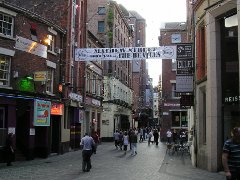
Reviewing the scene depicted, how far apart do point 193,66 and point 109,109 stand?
3075 cm

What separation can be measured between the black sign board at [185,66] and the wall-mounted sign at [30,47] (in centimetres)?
782

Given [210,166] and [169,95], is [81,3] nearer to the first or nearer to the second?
[169,95]

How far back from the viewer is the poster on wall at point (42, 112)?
952 inches

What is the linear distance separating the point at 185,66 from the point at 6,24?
985cm

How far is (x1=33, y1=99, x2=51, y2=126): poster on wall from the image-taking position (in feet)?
79.4

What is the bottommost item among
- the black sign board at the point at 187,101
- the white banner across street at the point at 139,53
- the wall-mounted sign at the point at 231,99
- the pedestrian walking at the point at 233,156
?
the pedestrian walking at the point at 233,156

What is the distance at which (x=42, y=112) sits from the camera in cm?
2495

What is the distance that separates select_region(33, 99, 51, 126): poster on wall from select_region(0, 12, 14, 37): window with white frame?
169 inches

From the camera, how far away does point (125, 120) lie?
62.8m

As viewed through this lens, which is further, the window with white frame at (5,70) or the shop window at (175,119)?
the shop window at (175,119)

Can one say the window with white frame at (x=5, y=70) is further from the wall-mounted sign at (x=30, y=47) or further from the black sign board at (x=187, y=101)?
the black sign board at (x=187, y=101)

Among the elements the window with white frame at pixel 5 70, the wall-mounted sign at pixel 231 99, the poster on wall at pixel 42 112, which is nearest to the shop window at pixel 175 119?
the poster on wall at pixel 42 112

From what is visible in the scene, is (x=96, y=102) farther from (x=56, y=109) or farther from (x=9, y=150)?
(x=9, y=150)

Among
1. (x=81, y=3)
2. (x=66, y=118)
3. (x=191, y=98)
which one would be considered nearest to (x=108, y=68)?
(x=81, y=3)
